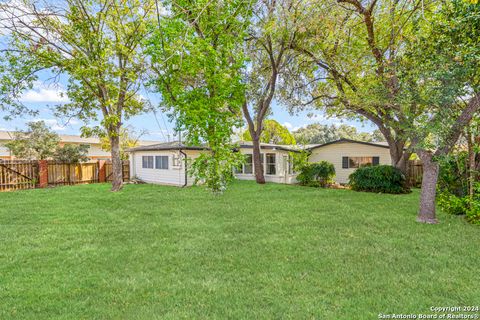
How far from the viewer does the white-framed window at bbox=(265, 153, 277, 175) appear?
15906 millimetres

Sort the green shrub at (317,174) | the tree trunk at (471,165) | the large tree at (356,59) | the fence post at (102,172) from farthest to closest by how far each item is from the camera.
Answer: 1. the fence post at (102,172)
2. the green shrub at (317,174)
3. the large tree at (356,59)
4. the tree trunk at (471,165)

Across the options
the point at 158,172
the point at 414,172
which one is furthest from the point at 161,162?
the point at 414,172

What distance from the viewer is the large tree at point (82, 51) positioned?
9.97m

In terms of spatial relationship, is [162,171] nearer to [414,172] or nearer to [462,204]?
[462,204]

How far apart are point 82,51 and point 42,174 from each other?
7190 millimetres

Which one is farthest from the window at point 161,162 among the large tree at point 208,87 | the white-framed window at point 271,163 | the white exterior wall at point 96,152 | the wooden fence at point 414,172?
the white exterior wall at point 96,152

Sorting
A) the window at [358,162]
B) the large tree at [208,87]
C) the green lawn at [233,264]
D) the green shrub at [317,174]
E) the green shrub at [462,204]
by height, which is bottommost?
the green lawn at [233,264]

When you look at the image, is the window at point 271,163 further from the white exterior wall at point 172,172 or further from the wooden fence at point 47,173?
the wooden fence at point 47,173

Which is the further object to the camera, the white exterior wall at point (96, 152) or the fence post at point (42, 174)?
the white exterior wall at point (96, 152)

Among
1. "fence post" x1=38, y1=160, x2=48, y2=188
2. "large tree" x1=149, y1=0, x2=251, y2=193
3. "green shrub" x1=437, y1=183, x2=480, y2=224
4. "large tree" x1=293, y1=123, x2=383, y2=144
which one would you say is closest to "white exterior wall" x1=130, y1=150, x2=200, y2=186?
"fence post" x1=38, y1=160, x2=48, y2=188

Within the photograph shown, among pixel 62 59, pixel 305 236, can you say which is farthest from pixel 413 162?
pixel 62 59

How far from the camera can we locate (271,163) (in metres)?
16.1

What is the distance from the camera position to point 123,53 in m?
10.9

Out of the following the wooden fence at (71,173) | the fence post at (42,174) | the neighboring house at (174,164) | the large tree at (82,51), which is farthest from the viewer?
the wooden fence at (71,173)
